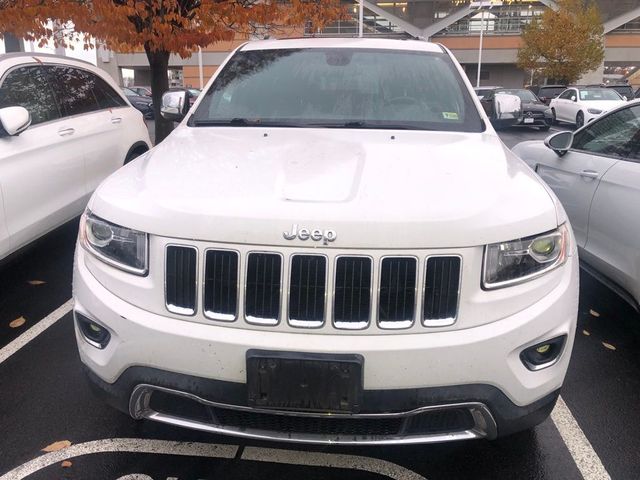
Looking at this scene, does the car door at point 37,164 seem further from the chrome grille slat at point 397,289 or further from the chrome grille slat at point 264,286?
the chrome grille slat at point 397,289

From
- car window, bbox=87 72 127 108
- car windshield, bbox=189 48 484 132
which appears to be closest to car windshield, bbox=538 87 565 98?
car window, bbox=87 72 127 108

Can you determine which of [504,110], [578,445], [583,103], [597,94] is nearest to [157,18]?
[504,110]

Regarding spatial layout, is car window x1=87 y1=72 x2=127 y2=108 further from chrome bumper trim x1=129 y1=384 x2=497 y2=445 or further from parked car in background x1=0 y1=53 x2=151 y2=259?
chrome bumper trim x1=129 y1=384 x2=497 y2=445

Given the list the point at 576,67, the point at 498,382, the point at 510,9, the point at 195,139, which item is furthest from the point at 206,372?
the point at 510,9

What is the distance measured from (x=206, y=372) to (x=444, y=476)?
118 centimetres

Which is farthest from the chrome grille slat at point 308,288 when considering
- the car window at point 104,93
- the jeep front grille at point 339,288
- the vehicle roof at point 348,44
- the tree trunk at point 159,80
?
the tree trunk at point 159,80

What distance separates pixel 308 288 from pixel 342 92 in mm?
1893

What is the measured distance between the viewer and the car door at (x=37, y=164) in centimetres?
396

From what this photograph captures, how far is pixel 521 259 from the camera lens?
2199mm

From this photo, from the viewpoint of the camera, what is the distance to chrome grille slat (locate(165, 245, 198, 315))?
2.15m

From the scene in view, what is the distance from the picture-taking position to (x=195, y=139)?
3.17 meters

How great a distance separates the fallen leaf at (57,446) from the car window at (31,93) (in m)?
2.63

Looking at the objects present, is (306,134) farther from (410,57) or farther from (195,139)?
(410,57)

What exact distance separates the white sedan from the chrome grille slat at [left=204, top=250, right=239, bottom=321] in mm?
20660
